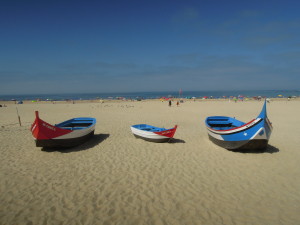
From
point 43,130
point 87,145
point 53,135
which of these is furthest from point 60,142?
point 87,145

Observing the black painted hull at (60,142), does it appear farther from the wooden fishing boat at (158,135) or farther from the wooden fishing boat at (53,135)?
the wooden fishing boat at (158,135)

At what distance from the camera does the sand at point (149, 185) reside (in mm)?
5035

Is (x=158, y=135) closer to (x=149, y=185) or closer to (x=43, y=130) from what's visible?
(x=149, y=185)

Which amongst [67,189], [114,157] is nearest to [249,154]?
[114,157]

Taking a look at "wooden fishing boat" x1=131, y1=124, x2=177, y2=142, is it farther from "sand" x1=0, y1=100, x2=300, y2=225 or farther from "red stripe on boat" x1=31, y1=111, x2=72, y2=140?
"red stripe on boat" x1=31, y1=111, x2=72, y2=140

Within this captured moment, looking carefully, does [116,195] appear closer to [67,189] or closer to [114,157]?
[67,189]

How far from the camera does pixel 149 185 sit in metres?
6.56

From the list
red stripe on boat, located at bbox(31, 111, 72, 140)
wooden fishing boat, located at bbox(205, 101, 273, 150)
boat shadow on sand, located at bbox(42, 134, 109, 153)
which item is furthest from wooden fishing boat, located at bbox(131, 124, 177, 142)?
red stripe on boat, located at bbox(31, 111, 72, 140)

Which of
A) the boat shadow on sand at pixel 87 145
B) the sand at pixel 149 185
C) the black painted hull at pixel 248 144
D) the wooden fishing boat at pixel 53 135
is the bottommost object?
the sand at pixel 149 185

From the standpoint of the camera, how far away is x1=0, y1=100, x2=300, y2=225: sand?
504cm

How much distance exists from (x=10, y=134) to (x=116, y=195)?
1295cm

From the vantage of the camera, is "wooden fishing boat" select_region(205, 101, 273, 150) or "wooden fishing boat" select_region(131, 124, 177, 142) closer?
"wooden fishing boat" select_region(205, 101, 273, 150)

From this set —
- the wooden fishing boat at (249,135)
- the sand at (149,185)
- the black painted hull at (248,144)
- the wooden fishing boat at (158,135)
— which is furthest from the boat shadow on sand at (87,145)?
the black painted hull at (248,144)

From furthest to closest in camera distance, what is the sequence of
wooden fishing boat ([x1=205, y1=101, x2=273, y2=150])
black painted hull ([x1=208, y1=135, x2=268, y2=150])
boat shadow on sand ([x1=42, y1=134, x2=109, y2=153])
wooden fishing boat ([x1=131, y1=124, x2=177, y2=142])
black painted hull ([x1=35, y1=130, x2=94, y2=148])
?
wooden fishing boat ([x1=131, y1=124, x2=177, y2=142]) < boat shadow on sand ([x1=42, y1=134, x2=109, y2=153]) < black painted hull ([x1=35, y1=130, x2=94, y2=148]) < black painted hull ([x1=208, y1=135, x2=268, y2=150]) < wooden fishing boat ([x1=205, y1=101, x2=273, y2=150])
